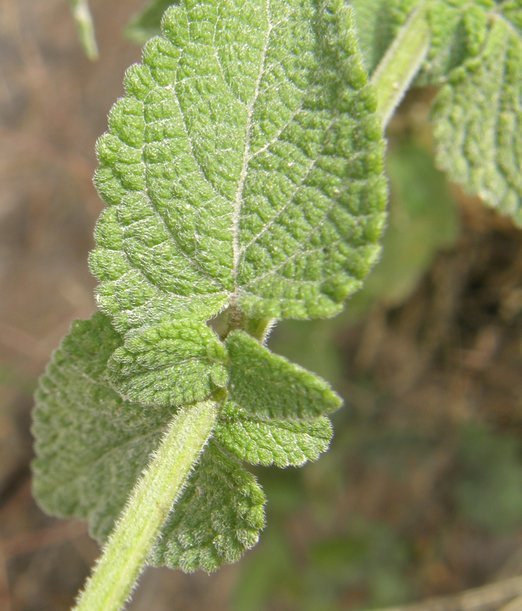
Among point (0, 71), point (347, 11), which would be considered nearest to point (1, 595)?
point (0, 71)

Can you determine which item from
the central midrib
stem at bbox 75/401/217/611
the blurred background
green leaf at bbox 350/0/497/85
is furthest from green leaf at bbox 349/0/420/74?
the blurred background

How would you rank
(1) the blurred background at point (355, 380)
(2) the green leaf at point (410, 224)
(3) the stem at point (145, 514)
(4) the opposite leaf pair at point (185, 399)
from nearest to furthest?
(3) the stem at point (145, 514), (4) the opposite leaf pair at point (185, 399), (2) the green leaf at point (410, 224), (1) the blurred background at point (355, 380)

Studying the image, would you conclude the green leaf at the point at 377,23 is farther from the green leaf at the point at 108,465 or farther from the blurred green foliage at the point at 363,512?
the blurred green foliage at the point at 363,512

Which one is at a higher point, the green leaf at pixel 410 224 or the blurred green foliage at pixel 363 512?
the green leaf at pixel 410 224

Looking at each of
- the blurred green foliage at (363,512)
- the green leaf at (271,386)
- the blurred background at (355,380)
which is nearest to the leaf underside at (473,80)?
the green leaf at (271,386)

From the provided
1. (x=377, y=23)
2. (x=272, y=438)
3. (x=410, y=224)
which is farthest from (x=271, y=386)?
(x=410, y=224)

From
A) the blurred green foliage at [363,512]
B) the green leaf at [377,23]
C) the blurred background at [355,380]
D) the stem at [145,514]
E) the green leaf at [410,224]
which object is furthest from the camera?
the blurred green foliage at [363,512]

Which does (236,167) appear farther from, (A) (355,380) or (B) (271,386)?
(A) (355,380)

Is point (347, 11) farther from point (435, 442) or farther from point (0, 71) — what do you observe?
point (0, 71)
